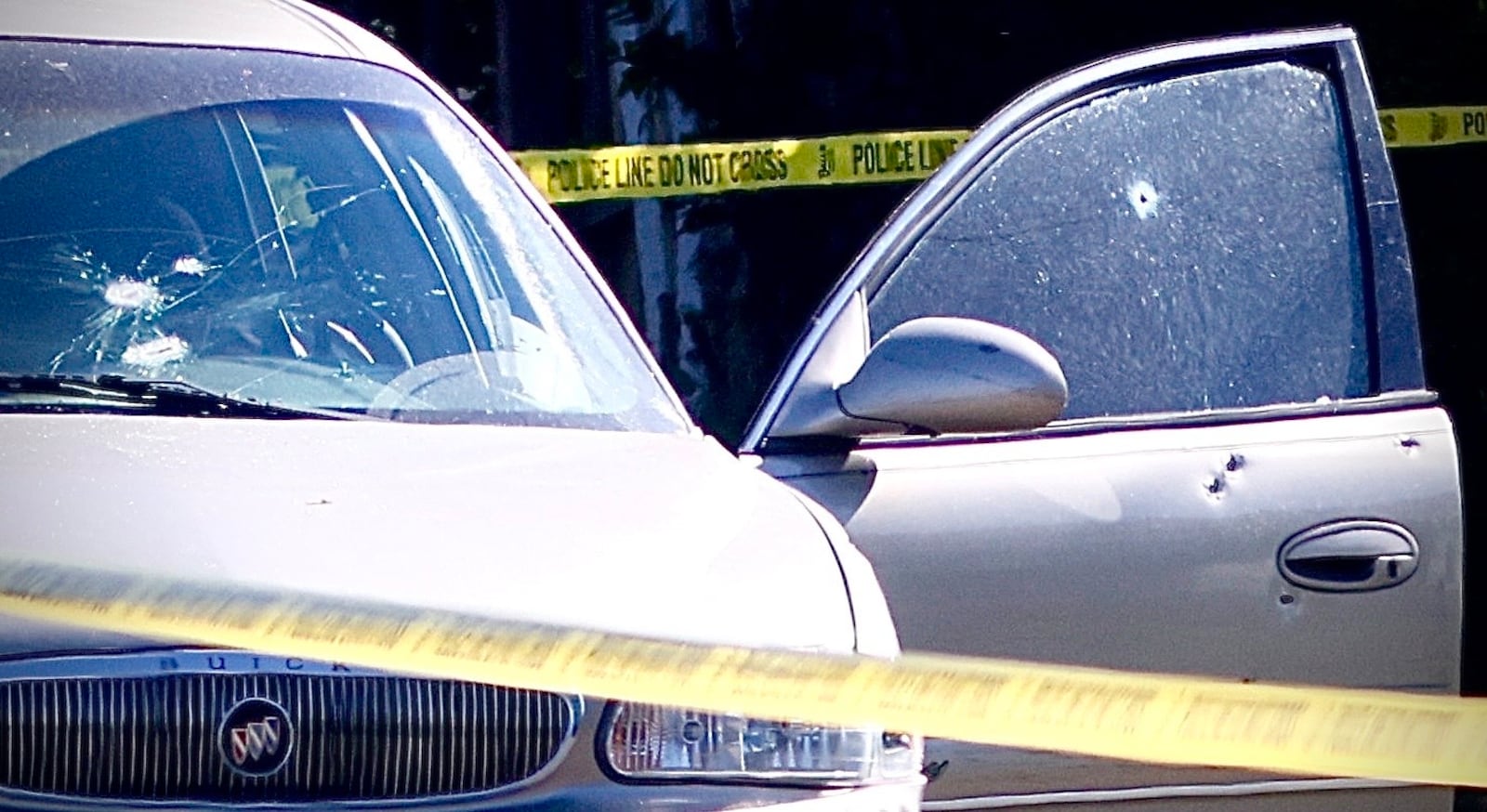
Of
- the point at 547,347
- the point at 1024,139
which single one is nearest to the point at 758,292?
the point at 1024,139

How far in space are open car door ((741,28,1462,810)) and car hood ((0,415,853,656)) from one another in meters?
0.72

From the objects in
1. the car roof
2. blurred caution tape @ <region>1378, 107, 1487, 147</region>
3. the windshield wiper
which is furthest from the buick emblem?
blurred caution tape @ <region>1378, 107, 1487, 147</region>

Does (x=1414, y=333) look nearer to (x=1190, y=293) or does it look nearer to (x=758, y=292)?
(x=1190, y=293)

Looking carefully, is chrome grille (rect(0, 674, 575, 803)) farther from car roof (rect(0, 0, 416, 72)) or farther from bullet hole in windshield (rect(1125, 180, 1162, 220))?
bullet hole in windshield (rect(1125, 180, 1162, 220))

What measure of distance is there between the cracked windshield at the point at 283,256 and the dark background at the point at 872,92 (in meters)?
3.71

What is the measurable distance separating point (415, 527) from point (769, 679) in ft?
1.60

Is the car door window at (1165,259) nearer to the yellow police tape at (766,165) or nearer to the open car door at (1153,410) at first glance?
the open car door at (1153,410)

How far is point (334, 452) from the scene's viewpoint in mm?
3117

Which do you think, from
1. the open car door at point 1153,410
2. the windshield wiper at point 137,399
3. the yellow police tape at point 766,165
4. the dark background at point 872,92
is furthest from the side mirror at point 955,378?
the yellow police tape at point 766,165

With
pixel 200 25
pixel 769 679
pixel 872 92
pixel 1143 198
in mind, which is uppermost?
pixel 872 92

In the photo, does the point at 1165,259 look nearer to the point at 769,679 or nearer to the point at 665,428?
the point at 665,428

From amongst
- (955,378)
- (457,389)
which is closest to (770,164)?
(955,378)

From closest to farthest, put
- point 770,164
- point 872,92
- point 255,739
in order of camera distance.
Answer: point 255,739 → point 770,164 → point 872,92

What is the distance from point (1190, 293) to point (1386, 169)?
42 centimetres
